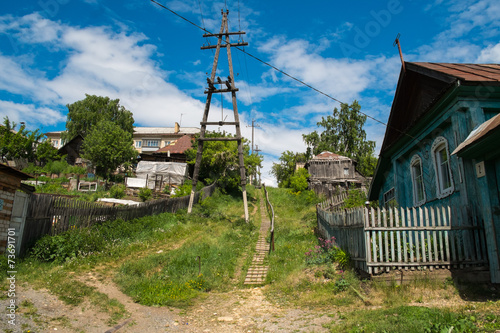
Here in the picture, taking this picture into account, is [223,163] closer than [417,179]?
No

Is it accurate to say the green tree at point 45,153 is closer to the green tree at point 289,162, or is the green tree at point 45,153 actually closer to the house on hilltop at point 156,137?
the house on hilltop at point 156,137

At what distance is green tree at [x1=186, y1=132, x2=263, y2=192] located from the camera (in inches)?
1308

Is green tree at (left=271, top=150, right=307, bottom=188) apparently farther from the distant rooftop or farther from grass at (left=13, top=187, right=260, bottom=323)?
grass at (left=13, top=187, right=260, bottom=323)

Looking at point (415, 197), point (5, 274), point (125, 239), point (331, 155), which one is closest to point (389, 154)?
point (415, 197)

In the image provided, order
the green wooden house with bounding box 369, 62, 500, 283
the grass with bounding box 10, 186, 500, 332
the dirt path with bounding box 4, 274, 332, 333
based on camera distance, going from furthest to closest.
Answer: the green wooden house with bounding box 369, 62, 500, 283, the dirt path with bounding box 4, 274, 332, 333, the grass with bounding box 10, 186, 500, 332

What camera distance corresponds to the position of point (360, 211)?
8.51m

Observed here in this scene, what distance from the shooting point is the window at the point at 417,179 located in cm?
1132

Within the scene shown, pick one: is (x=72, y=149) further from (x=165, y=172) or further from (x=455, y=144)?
(x=455, y=144)

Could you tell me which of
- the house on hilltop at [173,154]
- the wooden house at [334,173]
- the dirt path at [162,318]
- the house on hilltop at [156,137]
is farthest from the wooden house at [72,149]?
the dirt path at [162,318]

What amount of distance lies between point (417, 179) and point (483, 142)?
16.4ft

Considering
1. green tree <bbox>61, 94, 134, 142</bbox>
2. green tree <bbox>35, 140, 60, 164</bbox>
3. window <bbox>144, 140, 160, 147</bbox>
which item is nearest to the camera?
green tree <bbox>35, 140, 60, 164</bbox>

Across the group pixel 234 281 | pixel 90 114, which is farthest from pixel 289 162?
pixel 234 281

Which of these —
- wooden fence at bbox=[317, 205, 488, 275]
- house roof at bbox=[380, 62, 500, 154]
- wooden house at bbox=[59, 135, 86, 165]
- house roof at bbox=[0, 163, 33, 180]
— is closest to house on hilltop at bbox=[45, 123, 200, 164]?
wooden house at bbox=[59, 135, 86, 165]

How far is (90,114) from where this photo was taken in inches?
1921
